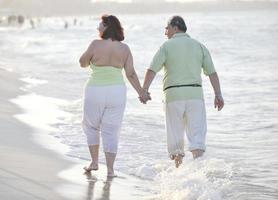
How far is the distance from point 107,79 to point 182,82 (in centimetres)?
75

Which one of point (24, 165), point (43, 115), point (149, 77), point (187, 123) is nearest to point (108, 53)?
point (149, 77)

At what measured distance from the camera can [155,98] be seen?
16094 mm

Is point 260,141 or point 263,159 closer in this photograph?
point 263,159

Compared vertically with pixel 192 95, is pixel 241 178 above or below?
below

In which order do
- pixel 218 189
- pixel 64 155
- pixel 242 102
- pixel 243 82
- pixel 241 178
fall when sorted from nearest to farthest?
pixel 218 189 < pixel 241 178 < pixel 64 155 < pixel 242 102 < pixel 243 82

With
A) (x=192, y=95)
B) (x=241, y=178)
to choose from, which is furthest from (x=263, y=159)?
(x=192, y=95)

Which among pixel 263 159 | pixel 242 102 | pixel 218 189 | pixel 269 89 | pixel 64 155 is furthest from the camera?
pixel 269 89

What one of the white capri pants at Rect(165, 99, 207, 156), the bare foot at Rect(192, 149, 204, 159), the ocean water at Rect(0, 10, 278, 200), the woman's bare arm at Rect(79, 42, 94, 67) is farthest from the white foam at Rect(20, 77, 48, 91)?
the bare foot at Rect(192, 149, 204, 159)

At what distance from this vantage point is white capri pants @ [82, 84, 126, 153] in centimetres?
733

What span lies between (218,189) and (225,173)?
1.13 m

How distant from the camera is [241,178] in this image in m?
7.95

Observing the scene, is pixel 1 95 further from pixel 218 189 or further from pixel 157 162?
pixel 218 189

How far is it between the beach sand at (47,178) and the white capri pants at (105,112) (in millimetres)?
380

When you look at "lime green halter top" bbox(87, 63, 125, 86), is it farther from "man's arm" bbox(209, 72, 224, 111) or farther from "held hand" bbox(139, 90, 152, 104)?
"man's arm" bbox(209, 72, 224, 111)
